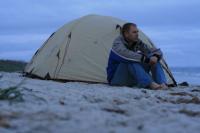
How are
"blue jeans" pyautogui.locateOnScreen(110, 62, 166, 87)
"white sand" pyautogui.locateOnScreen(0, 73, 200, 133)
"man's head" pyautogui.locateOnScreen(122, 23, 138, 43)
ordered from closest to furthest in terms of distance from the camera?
"white sand" pyautogui.locateOnScreen(0, 73, 200, 133), "blue jeans" pyautogui.locateOnScreen(110, 62, 166, 87), "man's head" pyautogui.locateOnScreen(122, 23, 138, 43)

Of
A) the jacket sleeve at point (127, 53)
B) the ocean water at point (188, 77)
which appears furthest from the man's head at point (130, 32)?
the ocean water at point (188, 77)

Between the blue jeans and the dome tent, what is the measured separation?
2.87 feet

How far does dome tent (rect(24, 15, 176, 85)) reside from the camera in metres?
9.57

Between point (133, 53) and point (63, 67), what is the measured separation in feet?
6.38

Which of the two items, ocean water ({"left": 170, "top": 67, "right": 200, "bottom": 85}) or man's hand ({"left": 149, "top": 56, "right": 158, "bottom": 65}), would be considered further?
ocean water ({"left": 170, "top": 67, "right": 200, "bottom": 85})

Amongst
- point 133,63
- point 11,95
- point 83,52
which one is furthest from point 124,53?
point 11,95

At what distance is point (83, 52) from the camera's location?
9.72 meters

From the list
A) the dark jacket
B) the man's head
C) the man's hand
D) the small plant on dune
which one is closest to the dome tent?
the dark jacket

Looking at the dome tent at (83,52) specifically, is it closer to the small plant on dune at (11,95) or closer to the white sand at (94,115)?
the white sand at (94,115)

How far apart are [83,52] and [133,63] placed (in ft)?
5.56

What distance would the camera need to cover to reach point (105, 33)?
32.2 feet

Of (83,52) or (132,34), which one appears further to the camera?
(83,52)

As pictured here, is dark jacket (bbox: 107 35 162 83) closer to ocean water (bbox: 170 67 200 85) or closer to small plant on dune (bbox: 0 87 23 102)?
small plant on dune (bbox: 0 87 23 102)

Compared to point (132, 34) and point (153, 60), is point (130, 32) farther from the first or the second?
point (153, 60)
